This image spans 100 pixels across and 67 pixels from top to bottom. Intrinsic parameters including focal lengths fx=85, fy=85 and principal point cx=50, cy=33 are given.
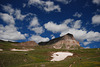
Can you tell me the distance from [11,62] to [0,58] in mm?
8126

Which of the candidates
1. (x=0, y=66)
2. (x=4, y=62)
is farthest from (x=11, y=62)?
(x=0, y=66)

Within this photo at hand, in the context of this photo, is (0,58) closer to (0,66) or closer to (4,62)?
(4,62)

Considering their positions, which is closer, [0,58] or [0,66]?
[0,66]

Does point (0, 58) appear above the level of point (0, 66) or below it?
above

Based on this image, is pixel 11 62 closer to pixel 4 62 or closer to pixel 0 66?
pixel 4 62

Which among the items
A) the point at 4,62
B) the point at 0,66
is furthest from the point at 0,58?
the point at 0,66

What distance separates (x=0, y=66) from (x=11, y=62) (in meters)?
8.65

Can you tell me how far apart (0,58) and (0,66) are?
878 centimetres

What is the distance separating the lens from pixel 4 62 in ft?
192

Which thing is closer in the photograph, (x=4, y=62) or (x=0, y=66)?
(x=0, y=66)

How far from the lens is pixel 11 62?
2415 inches

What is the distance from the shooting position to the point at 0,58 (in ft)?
198

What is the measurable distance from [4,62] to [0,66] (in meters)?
5.13

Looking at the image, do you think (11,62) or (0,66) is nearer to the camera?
(0,66)
